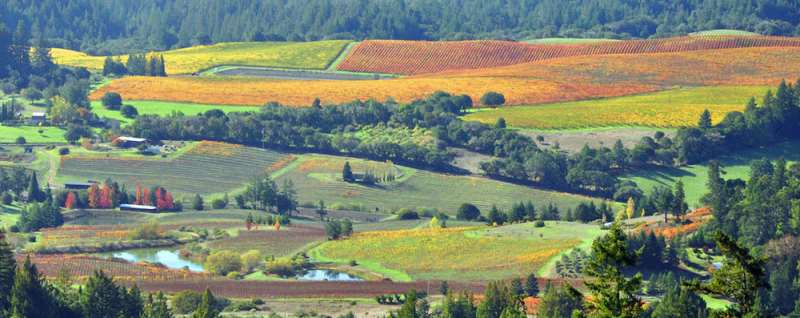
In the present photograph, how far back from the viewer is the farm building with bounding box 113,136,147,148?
166 meters

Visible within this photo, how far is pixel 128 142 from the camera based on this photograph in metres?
167

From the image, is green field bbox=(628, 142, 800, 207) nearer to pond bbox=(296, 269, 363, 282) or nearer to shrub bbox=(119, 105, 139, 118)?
pond bbox=(296, 269, 363, 282)

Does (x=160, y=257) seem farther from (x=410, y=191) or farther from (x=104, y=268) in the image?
(x=410, y=191)

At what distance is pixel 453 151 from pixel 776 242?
4449cm

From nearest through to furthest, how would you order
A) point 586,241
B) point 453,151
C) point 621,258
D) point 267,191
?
point 621,258 → point 586,241 → point 267,191 → point 453,151

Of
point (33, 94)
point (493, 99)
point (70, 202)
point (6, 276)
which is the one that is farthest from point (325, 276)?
point (33, 94)

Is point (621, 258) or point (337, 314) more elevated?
point (621, 258)

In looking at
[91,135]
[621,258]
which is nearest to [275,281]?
[91,135]

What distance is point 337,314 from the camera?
110 metres

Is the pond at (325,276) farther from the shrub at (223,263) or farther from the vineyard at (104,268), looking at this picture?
the vineyard at (104,268)

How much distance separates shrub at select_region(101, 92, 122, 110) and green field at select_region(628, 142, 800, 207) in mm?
52864

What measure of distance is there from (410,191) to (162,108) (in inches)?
1555

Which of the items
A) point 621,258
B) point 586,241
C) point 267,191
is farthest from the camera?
point 267,191

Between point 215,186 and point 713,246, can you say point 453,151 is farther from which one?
point 713,246
